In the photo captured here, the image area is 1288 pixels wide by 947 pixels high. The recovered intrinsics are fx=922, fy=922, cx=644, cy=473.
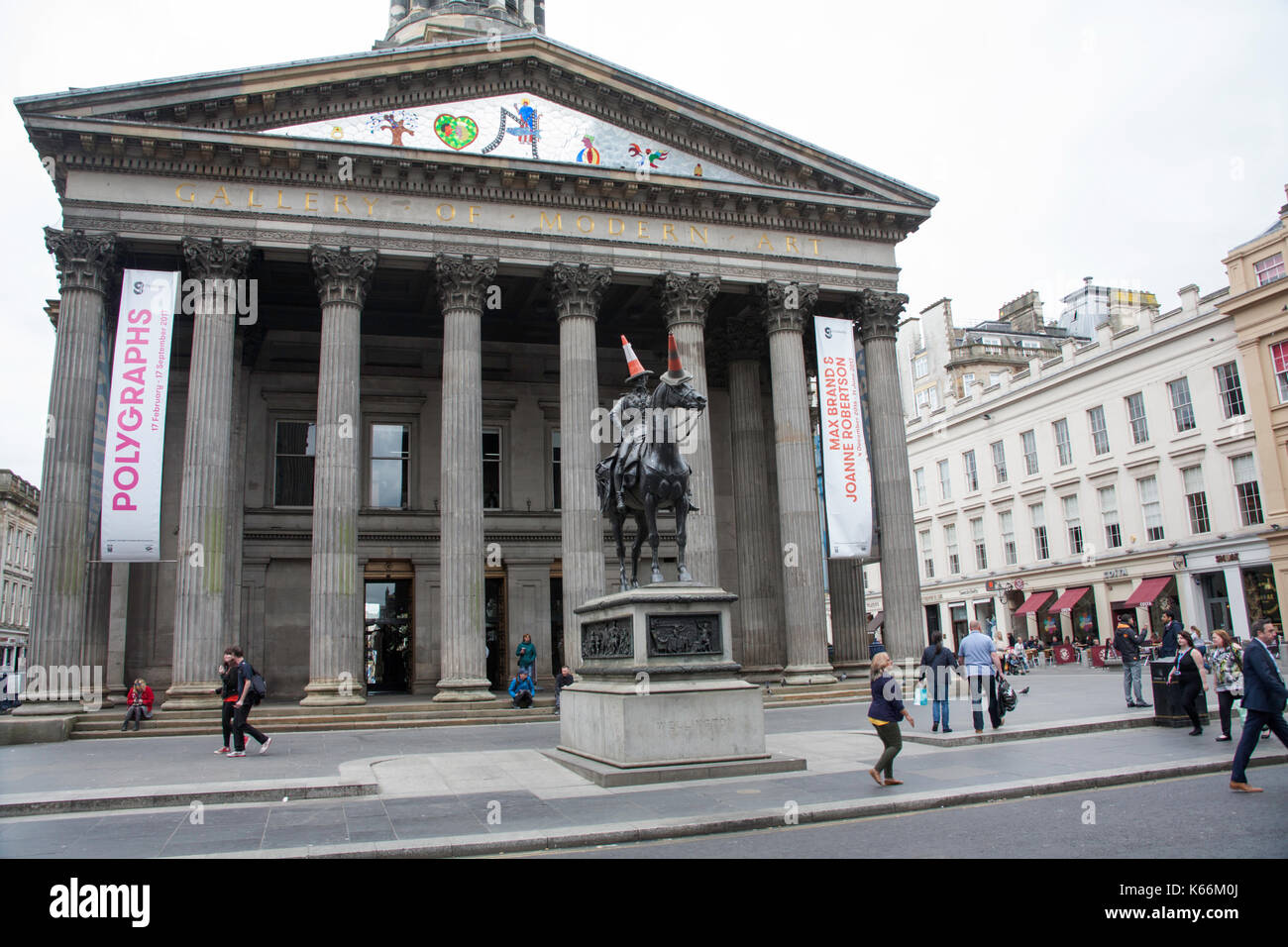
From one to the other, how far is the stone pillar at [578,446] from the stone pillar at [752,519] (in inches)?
251

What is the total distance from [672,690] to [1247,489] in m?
35.7

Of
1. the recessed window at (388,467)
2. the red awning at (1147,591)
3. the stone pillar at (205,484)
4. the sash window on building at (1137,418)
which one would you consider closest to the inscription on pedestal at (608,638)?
the stone pillar at (205,484)

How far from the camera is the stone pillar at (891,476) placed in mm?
26094

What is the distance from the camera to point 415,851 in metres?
7.75

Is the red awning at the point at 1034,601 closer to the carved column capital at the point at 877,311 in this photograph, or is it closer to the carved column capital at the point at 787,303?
the carved column capital at the point at 877,311

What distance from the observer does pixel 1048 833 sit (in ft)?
25.5

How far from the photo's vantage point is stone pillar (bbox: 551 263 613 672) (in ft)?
76.9

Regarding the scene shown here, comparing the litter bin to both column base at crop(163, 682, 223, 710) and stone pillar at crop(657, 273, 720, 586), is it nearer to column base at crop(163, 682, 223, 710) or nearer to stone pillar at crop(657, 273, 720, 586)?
stone pillar at crop(657, 273, 720, 586)

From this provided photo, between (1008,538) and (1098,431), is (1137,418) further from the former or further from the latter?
(1008,538)

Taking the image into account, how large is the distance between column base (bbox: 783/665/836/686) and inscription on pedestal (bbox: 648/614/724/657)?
13.8 metres

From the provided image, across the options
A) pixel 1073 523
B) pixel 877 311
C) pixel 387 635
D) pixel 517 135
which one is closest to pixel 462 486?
pixel 387 635
